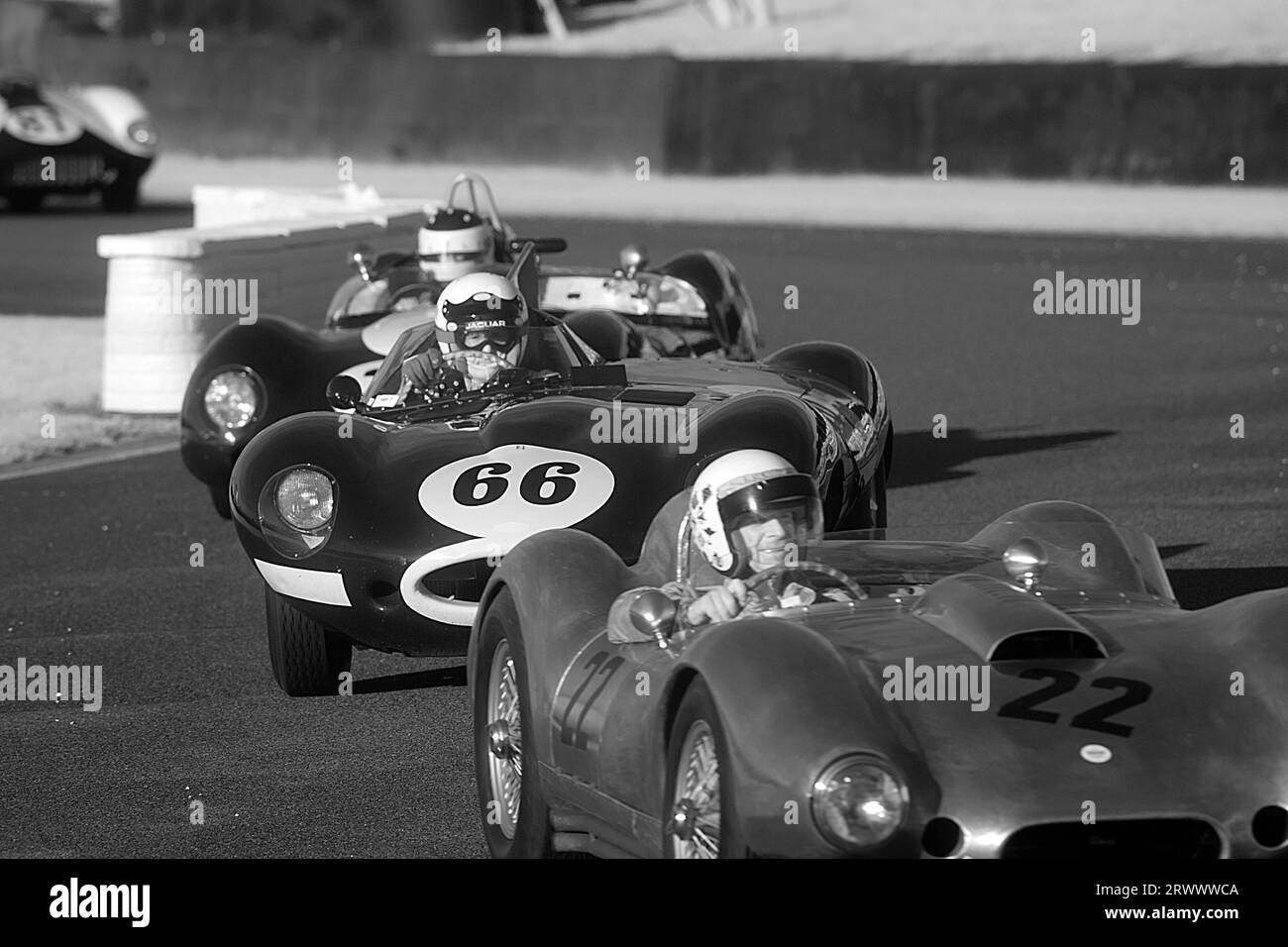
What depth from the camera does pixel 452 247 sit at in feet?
37.8

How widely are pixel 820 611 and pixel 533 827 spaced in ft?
2.91

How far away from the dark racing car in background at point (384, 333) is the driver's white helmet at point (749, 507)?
4.30 metres

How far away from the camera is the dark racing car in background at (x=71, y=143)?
24516 mm

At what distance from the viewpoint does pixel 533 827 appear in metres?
5.11

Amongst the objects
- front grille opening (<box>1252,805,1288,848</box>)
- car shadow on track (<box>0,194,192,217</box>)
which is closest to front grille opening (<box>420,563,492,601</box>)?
front grille opening (<box>1252,805,1288,848</box>)

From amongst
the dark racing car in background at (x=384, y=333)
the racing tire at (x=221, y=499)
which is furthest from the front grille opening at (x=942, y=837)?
the racing tire at (x=221, y=499)

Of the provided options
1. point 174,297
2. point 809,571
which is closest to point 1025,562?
point 809,571

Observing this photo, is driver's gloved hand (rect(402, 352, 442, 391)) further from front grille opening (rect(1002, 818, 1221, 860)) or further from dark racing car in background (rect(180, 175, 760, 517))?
front grille opening (rect(1002, 818, 1221, 860))

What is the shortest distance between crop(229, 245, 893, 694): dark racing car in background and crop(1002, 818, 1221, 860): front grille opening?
281cm

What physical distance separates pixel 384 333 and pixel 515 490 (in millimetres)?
3616

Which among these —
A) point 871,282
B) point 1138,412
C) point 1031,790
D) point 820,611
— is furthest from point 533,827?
point 871,282

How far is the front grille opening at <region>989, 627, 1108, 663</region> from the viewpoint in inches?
170

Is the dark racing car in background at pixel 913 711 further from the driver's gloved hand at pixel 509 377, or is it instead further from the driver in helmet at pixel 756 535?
the driver's gloved hand at pixel 509 377

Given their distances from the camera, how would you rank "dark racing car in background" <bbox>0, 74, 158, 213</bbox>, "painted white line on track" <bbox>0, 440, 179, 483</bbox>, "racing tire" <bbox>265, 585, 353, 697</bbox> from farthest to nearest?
"dark racing car in background" <bbox>0, 74, 158, 213</bbox>
"painted white line on track" <bbox>0, 440, 179, 483</bbox>
"racing tire" <bbox>265, 585, 353, 697</bbox>
